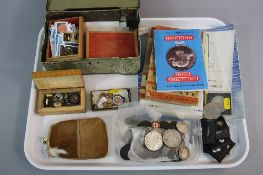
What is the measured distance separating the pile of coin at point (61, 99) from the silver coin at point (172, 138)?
0.30 m

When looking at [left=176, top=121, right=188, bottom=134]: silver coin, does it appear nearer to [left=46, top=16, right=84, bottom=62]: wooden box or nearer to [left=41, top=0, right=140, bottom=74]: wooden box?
Result: [left=41, top=0, right=140, bottom=74]: wooden box

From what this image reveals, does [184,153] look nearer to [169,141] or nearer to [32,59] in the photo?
[169,141]

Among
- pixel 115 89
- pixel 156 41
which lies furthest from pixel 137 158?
pixel 156 41

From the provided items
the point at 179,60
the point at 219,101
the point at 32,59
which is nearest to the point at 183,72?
the point at 179,60

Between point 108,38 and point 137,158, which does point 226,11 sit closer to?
point 108,38

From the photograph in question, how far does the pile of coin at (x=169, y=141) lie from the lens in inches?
43.9

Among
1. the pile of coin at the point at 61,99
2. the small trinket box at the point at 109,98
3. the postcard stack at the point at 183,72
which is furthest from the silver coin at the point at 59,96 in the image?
the postcard stack at the point at 183,72

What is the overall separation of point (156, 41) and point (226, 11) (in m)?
0.36

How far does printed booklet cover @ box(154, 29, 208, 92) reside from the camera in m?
1.16

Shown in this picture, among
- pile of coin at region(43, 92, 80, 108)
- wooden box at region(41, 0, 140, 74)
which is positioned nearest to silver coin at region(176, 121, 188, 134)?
wooden box at region(41, 0, 140, 74)

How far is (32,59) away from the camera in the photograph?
131cm

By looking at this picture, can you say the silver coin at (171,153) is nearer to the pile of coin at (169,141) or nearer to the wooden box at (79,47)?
the pile of coin at (169,141)

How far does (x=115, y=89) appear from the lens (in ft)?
4.04

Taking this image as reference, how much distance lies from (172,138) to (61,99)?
380 millimetres
